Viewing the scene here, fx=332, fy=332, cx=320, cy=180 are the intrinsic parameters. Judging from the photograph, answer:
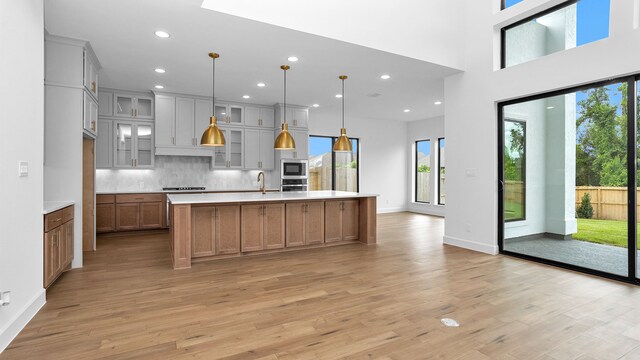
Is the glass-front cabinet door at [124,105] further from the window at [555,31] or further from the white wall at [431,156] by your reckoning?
the white wall at [431,156]

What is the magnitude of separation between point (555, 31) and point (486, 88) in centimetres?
101

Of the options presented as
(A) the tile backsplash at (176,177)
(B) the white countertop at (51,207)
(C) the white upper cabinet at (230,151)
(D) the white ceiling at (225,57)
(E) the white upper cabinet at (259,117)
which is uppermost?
(D) the white ceiling at (225,57)

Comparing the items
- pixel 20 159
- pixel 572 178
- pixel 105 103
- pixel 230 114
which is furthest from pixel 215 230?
pixel 572 178

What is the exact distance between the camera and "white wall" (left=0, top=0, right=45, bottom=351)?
227 cm

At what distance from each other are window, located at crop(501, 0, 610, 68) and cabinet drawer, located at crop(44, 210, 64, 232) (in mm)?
5853

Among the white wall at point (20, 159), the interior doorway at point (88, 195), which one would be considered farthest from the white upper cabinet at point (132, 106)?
the white wall at point (20, 159)

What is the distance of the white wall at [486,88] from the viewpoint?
3.75m

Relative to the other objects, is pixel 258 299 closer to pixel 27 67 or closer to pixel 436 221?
pixel 27 67

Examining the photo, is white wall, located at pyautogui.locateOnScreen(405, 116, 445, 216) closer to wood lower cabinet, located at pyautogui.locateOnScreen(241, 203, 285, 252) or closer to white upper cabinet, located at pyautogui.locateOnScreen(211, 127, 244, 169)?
white upper cabinet, located at pyautogui.locateOnScreen(211, 127, 244, 169)

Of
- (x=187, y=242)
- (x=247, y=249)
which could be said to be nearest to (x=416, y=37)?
(x=247, y=249)

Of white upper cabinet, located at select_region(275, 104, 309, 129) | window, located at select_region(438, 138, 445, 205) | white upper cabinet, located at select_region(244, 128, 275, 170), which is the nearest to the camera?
white upper cabinet, located at select_region(244, 128, 275, 170)

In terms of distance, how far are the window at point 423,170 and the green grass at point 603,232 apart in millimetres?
5711

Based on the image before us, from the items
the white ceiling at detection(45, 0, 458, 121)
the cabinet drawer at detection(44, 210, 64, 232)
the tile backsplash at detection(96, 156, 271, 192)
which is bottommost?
the cabinet drawer at detection(44, 210, 64, 232)

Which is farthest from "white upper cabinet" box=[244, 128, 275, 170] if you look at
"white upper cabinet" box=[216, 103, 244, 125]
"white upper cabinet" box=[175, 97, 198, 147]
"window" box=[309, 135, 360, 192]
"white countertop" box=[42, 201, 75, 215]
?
Result: "white countertop" box=[42, 201, 75, 215]
